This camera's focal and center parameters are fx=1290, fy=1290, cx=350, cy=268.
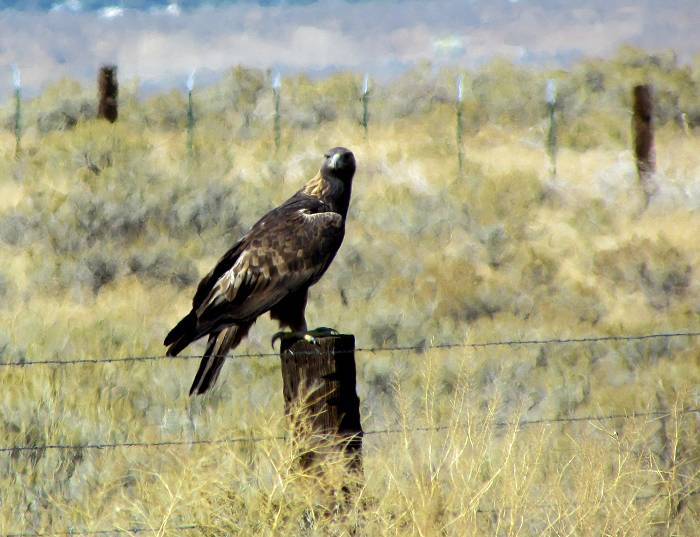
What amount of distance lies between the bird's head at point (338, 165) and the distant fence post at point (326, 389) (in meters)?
2.55

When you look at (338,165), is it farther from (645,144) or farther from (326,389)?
(645,144)

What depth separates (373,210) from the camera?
18.7 meters

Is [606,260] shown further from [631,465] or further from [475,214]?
[631,465]

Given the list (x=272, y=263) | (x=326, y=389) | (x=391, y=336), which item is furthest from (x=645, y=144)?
(x=326, y=389)

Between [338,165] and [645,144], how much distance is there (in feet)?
49.8

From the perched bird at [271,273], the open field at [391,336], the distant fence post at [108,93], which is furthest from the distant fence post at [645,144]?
the perched bird at [271,273]

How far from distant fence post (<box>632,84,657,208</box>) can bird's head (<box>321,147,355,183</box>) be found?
14039 mm

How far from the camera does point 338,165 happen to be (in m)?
7.72

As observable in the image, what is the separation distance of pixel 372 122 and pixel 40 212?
18.6m

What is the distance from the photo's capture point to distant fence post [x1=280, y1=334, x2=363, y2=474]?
205 inches

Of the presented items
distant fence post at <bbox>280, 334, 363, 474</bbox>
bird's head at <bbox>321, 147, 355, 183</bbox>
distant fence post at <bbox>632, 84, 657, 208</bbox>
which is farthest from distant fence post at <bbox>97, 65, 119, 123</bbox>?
distant fence post at <bbox>280, 334, 363, 474</bbox>

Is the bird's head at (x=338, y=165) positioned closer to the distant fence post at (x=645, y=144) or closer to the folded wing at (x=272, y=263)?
the folded wing at (x=272, y=263)


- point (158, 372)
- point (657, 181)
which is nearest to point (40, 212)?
point (158, 372)

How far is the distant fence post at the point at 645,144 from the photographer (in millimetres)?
21219
